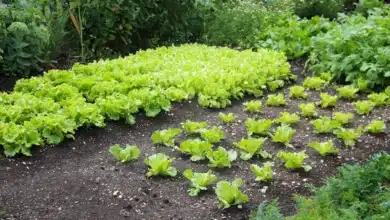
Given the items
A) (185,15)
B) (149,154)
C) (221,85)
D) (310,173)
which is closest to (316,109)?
(221,85)

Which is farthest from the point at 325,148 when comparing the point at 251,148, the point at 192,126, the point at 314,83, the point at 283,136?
the point at 314,83

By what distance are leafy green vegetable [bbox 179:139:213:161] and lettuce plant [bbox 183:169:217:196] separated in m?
0.43

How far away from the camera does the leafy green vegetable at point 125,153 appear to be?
14.8ft

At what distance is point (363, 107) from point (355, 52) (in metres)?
1.32

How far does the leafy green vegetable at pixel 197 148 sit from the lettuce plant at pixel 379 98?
246 cm

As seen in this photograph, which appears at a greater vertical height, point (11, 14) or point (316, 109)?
point (11, 14)

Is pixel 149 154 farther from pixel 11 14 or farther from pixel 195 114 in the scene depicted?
pixel 11 14

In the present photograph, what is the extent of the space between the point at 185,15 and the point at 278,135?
4.22 meters

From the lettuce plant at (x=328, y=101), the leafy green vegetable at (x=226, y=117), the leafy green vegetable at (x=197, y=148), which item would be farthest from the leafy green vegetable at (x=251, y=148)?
the lettuce plant at (x=328, y=101)

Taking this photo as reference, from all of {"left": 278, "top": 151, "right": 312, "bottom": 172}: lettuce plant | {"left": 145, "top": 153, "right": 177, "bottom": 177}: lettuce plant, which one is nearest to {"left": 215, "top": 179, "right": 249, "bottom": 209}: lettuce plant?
{"left": 145, "top": 153, "right": 177, "bottom": 177}: lettuce plant

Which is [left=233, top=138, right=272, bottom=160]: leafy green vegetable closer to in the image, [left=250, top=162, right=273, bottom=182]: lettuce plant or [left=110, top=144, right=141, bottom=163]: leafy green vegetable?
[left=250, top=162, right=273, bottom=182]: lettuce plant

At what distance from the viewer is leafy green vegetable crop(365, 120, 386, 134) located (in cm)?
531

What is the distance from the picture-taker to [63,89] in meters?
5.47

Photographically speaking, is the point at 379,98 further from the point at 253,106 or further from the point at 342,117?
the point at 253,106
